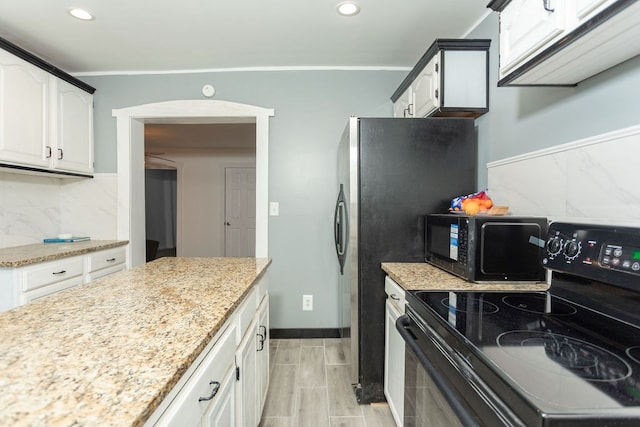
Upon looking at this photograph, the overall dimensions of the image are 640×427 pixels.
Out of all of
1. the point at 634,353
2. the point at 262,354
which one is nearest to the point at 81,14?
the point at 262,354

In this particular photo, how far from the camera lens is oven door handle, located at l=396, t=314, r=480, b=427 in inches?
26.1

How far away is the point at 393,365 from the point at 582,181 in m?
1.17

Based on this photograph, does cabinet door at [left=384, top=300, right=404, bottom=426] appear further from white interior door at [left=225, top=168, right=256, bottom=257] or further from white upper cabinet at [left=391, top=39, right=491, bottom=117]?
white interior door at [left=225, top=168, right=256, bottom=257]

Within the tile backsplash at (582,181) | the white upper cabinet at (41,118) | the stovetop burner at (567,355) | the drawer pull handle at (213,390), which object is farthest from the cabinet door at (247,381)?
the white upper cabinet at (41,118)

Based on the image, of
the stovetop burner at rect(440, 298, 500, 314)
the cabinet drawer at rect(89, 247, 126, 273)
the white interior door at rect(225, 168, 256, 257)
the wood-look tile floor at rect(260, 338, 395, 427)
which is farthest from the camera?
the white interior door at rect(225, 168, 256, 257)

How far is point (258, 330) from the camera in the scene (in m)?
1.51

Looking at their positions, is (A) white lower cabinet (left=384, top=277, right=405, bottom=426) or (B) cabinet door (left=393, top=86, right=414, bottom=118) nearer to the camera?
(A) white lower cabinet (left=384, top=277, right=405, bottom=426)

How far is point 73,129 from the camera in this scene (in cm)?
258

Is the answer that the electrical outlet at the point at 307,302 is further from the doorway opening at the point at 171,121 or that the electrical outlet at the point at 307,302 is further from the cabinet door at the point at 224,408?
the cabinet door at the point at 224,408

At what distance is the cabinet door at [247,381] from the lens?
3.76ft

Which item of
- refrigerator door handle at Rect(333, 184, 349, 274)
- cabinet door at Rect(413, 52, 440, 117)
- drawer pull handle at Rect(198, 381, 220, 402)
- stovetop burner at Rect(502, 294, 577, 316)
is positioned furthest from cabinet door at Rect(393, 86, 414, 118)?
drawer pull handle at Rect(198, 381, 220, 402)

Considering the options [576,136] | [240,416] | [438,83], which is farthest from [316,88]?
[240,416]

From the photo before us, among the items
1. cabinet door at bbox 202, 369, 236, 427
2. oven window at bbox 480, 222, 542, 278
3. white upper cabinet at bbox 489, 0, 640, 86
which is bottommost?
cabinet door at bbox 202, 369, 236, 427

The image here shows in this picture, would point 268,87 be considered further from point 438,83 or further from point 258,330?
point 258,330
